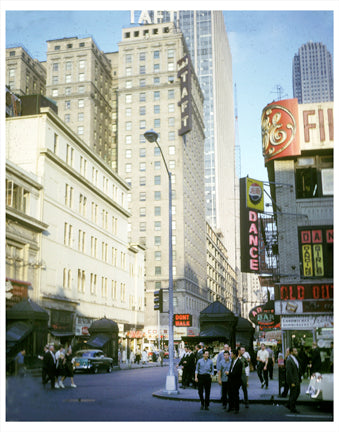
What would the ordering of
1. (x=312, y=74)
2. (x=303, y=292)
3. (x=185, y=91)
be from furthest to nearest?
1. (x=185, y=91)
2. (x=303, y=292)
3. (x=312, y=74)

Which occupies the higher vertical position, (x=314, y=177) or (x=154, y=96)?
(x=154, y=96)

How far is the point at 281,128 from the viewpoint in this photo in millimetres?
23125

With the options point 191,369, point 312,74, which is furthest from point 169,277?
point 312,74

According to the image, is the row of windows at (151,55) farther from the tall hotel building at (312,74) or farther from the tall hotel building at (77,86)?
the tall hotel building at (312,74)

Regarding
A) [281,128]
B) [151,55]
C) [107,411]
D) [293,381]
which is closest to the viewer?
[107,411]

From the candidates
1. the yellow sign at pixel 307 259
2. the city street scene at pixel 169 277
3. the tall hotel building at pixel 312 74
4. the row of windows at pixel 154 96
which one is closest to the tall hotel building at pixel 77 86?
the row of windows at pixel 154 96

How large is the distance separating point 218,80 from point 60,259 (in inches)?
5767

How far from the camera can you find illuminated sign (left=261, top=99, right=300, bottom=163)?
22922 mm

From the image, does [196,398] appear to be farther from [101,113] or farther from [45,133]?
[101,113]

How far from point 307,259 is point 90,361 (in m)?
17.0

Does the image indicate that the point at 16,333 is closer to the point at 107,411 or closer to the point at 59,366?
the point at 107,411

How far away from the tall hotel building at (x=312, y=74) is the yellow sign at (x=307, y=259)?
6709 mm

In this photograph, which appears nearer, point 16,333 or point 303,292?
point 16,333

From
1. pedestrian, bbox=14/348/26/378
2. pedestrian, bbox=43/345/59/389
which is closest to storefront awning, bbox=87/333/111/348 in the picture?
pedestrian, bbox=43/345/59/389
